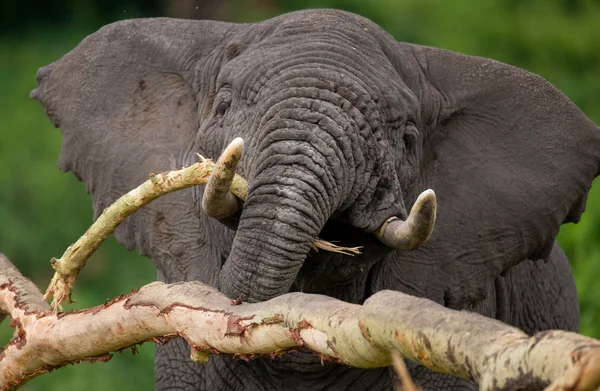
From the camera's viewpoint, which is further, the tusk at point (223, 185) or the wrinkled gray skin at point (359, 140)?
the wrinkled gray skin at point (359, 140)

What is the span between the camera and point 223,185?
4102mm

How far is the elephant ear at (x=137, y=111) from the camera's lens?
199 inches

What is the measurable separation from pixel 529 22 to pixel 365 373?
8.02m

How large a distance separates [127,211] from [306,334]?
3.31ft

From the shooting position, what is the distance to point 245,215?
13.9ft

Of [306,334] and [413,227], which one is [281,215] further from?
[306,334]

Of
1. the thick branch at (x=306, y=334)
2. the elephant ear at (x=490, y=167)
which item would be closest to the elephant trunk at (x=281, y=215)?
the thick branch at (x=306, y=334)

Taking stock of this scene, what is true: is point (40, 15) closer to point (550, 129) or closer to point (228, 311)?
point (550, 129)

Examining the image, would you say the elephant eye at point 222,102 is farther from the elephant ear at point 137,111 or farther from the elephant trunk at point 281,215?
the elephant trunk at point 281,215

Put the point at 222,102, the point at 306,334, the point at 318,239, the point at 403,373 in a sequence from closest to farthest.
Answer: the point at 403,373 < the point at 306,334 < the point at 318,239 < the point at 222,102

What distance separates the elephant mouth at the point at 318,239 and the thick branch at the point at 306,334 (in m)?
0.29

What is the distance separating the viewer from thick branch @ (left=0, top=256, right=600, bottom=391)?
2.93 metres

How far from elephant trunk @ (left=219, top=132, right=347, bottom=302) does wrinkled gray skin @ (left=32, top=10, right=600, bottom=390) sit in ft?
0.59

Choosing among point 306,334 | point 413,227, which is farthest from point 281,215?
point 306,334
